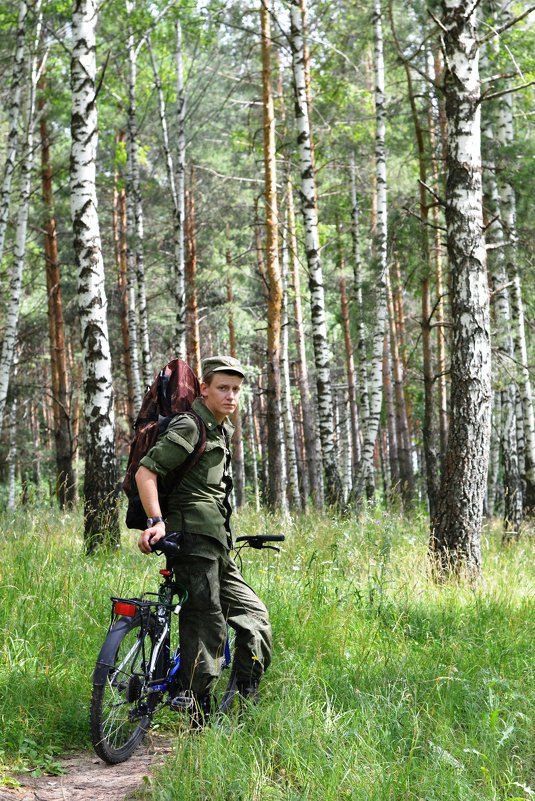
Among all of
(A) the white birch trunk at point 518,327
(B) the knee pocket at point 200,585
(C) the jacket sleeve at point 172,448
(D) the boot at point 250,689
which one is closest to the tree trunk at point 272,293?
(A) the white birch trunk at point 518,327

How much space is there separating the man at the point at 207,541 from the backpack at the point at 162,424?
5 cm

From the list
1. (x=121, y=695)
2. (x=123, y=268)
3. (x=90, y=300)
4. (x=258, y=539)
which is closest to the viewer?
(x=121, y=695)

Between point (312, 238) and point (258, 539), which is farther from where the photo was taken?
point (312, 238)

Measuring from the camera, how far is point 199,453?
403 cm

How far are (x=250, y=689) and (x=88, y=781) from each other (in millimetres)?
952

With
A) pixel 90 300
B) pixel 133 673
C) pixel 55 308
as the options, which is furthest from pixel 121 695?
pixel 55 308

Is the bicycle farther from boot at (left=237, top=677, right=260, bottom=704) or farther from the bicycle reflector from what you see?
boot at (left=237, top=677, right=260, bottom=704)

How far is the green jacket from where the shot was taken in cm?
388

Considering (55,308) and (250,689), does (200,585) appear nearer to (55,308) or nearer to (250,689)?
(250,689)

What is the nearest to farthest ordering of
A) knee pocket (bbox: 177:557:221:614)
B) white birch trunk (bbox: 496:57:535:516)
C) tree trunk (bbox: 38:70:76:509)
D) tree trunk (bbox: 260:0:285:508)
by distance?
knee pocket (bbox: 177:557:221:614) → white birch trunk (bbox: 496:57:535:516) → tree trunk (bbox: 260:0:285:508) → tree trunk (bbox: 38:70:76:509)

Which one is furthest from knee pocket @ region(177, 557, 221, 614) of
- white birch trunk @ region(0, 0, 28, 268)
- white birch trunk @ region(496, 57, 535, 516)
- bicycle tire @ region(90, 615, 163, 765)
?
white birch trunk @ region(0, 0, 28, 268)

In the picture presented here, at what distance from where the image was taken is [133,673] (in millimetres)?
3832

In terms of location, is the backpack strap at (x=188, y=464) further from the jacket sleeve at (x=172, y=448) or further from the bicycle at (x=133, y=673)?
the bicycle at (x=133, y=673)

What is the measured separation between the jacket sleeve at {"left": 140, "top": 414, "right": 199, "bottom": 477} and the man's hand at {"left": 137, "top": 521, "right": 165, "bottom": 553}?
297mm
